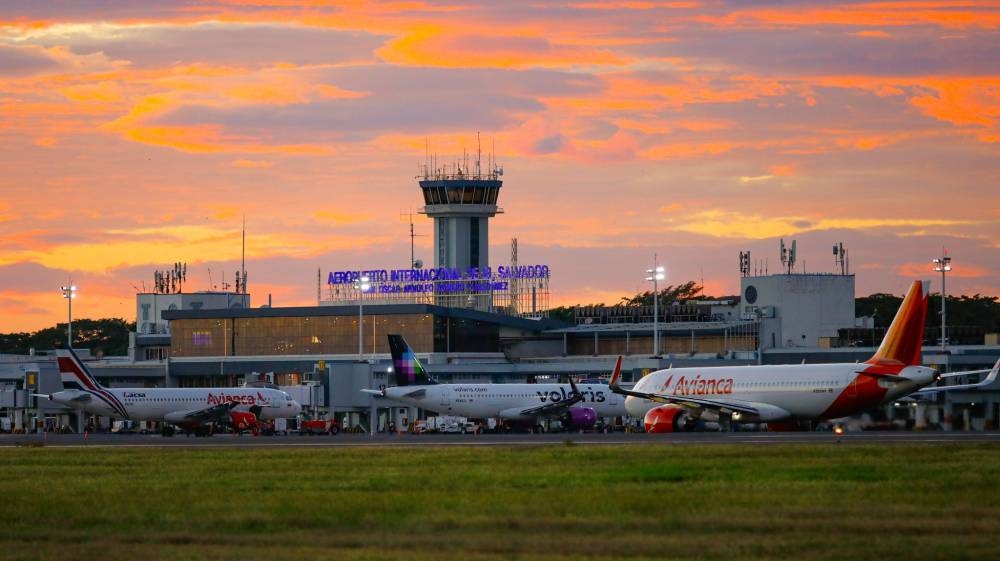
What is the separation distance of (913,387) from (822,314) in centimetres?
9580

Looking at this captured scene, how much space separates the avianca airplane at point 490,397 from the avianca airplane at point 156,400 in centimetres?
1073

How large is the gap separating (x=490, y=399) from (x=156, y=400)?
27.3 metres

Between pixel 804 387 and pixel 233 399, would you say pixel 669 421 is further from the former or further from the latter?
pixel 233 399

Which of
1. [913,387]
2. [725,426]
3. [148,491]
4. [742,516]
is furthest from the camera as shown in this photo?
[725,426]

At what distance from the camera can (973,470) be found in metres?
48.3

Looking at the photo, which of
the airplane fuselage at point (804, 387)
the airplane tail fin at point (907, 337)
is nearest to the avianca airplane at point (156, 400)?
the airplane fuselage at point (804, 387)

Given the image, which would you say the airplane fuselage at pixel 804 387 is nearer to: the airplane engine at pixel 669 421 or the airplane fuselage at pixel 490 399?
the airplane engine at pixel 669 421

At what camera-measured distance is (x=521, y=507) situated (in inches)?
1507

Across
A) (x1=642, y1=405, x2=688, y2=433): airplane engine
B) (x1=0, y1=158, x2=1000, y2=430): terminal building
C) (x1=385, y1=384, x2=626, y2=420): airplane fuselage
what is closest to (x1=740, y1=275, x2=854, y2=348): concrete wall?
(x1=0, y1=158, x2=1000, y2=430): terminal building

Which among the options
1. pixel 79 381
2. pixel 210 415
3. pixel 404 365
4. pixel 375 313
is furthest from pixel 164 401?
pixel 375 313

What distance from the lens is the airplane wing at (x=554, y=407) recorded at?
390 ft

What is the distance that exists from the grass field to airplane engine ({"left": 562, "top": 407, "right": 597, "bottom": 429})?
58.2m

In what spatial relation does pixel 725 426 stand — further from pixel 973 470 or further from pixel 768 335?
pixel 768 335

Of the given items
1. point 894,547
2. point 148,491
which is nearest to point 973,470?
point 894,547
